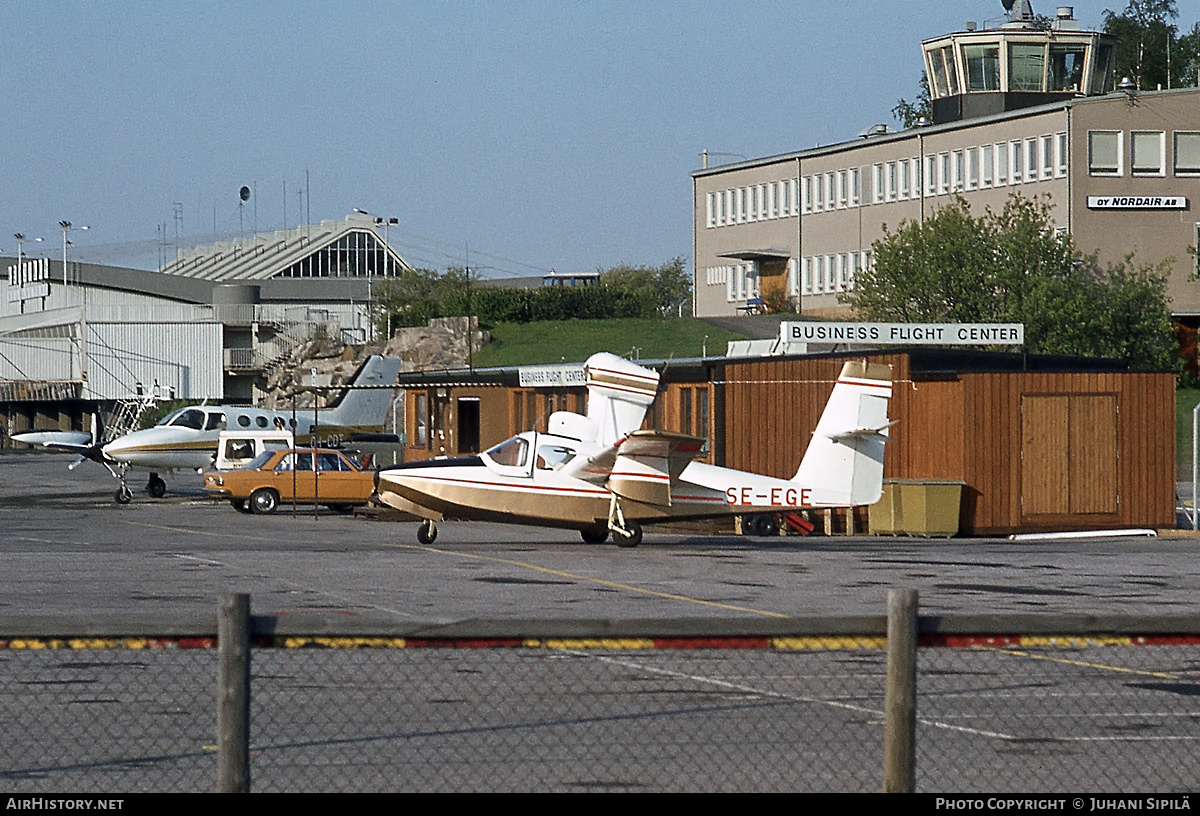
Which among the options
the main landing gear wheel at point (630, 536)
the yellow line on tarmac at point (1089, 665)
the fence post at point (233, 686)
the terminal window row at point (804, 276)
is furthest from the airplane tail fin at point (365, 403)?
the fence post at point (233, 686)

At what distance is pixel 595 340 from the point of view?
73.8 metres

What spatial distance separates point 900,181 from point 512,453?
5088 centimetres

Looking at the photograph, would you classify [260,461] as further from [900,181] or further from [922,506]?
[900,181]

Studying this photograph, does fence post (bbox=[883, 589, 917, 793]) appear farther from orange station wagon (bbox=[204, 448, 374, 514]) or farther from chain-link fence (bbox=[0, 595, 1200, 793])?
orange station wagon (bbox=[204, 448, 374, 514])

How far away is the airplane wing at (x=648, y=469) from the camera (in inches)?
968

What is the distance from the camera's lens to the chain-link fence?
6.51 metres

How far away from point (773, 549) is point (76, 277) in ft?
344

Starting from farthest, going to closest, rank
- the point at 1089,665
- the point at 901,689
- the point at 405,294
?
the point at 405,294 → the point at 1089,665 → the point at 901,689

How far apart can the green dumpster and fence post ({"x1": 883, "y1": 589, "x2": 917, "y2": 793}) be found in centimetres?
2439

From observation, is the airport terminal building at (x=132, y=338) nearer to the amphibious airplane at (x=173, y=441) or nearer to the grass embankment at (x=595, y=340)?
the grass embankment at (x=595, y=340)

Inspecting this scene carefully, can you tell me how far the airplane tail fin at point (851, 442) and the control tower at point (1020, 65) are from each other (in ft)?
155

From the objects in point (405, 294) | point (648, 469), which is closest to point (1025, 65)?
point (405, 294)

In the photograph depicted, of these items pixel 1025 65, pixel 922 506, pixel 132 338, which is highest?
pixel 1025 65

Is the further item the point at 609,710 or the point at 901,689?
the point at 609,710
